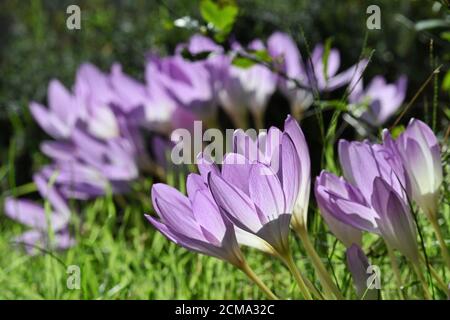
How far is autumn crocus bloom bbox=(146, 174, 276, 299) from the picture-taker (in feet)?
2.34

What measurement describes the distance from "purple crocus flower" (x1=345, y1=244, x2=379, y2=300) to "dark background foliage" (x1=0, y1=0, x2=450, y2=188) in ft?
4.33

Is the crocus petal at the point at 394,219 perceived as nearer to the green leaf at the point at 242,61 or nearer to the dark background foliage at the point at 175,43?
the green leaf at the point at 242,61

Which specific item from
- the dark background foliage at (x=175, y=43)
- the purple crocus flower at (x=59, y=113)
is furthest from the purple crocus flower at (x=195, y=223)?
the dark background foliage at (x=175, y=43)

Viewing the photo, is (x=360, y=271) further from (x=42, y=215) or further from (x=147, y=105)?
(x=42, y=215)

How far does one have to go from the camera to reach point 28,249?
1.70 metres

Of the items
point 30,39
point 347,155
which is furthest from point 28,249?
point 30,39

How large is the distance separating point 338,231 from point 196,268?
55cm

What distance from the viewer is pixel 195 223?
729mm

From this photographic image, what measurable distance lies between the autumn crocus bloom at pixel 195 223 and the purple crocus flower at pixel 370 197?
10 centimetres

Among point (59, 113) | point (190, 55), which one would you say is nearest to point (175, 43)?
point (59, 113)

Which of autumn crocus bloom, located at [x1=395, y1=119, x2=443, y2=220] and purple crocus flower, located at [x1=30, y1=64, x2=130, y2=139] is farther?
purple crocus flower, located at [x1=30, y1=64, x2=130, y2=139]

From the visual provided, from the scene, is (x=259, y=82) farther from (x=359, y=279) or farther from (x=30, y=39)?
(x=30, y=39)

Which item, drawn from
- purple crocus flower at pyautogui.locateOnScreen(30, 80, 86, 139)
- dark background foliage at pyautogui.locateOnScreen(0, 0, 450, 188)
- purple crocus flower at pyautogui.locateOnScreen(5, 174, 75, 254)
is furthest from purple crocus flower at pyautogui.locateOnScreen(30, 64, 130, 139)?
dark background foliage at pyautogui.locateOnScreen(0, 0, 450, 188)

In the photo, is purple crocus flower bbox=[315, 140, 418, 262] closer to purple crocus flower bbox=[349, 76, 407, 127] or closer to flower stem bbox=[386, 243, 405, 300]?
flower stem bbox=[386, 243, 405, 300]
